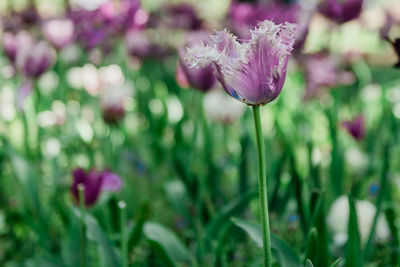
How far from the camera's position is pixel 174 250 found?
4.13 feet

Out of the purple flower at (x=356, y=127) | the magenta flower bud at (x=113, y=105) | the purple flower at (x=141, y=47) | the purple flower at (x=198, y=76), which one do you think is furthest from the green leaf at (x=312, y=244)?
the purple flower at (x=141, y=47)

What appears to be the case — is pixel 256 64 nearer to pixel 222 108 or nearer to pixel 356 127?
pixel 356 127

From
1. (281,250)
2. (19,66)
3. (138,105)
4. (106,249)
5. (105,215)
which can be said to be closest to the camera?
(281,250)

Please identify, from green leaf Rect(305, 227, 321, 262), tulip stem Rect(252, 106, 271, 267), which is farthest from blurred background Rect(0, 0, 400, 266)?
tulip stem Rect(252, 106, 271, 267)

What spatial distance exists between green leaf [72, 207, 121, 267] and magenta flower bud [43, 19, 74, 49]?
157 centimetres

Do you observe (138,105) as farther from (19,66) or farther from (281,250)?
(281,250)

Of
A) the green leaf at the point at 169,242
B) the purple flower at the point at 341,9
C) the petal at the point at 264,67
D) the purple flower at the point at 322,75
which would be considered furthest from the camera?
the purple flower at the point at 322,75

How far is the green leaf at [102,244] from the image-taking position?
1.10 meters

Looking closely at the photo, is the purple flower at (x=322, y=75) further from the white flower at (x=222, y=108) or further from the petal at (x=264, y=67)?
the petal at (x=264, y=67)

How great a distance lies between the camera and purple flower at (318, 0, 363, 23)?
1.84 meters

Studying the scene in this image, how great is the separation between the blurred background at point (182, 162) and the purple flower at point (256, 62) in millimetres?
51

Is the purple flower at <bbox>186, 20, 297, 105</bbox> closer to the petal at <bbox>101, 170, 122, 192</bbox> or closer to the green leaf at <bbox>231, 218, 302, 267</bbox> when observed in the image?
the green leaf at <bbox>231, 218, 302, 267</bbox>

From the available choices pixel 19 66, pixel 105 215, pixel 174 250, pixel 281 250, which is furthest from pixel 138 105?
pixel 281 250

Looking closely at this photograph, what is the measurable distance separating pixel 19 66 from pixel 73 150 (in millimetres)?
659
